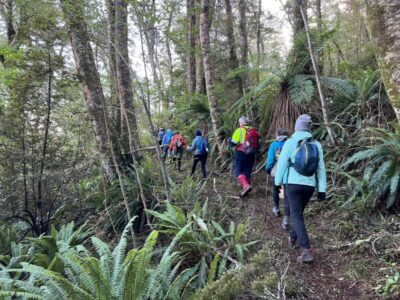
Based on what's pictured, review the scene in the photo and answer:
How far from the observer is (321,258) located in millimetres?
3910

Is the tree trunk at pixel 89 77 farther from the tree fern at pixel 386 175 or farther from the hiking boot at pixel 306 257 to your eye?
the tree fern at pixel 386 175

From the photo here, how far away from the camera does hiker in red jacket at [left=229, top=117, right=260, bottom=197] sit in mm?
6578

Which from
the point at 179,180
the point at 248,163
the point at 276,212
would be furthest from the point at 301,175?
the point at 179,180

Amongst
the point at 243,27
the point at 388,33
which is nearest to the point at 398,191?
the point at 388,33

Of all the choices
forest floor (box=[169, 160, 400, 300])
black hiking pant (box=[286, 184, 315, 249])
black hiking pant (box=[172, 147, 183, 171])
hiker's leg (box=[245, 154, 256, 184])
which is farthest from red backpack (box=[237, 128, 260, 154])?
black hiking pant (box=[172, 147, 183, 171])

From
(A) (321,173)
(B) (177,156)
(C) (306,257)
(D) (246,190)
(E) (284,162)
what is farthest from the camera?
(B) (177,156)

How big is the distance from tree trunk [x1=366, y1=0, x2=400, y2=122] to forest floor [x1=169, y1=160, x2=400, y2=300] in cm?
165

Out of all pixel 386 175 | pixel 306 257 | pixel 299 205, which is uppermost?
pixel 386 175

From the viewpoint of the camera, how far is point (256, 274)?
3336mm

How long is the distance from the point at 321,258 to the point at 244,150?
10.0 ft

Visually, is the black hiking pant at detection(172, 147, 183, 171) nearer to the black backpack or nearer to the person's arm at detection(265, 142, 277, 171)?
the person's arm at detection(265, 142, 277, 171)

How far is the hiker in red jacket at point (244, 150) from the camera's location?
21.6ft

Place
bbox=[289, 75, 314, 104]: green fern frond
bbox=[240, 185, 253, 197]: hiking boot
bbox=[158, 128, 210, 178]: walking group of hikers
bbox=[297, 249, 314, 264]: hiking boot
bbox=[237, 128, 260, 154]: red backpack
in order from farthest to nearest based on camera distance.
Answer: bbox=[158, 128, 210, 178]: walking group of hikers, bbox=[289, 75, 314, 104]: green fern frond, bbox=[237, 128, 260, 154]: red backpack, bbox=[240, 185, 253, 197]: hiking boot, bbox=[297, 249, 314, 264]: hiking boot

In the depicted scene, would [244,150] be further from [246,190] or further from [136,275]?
[136,275]
